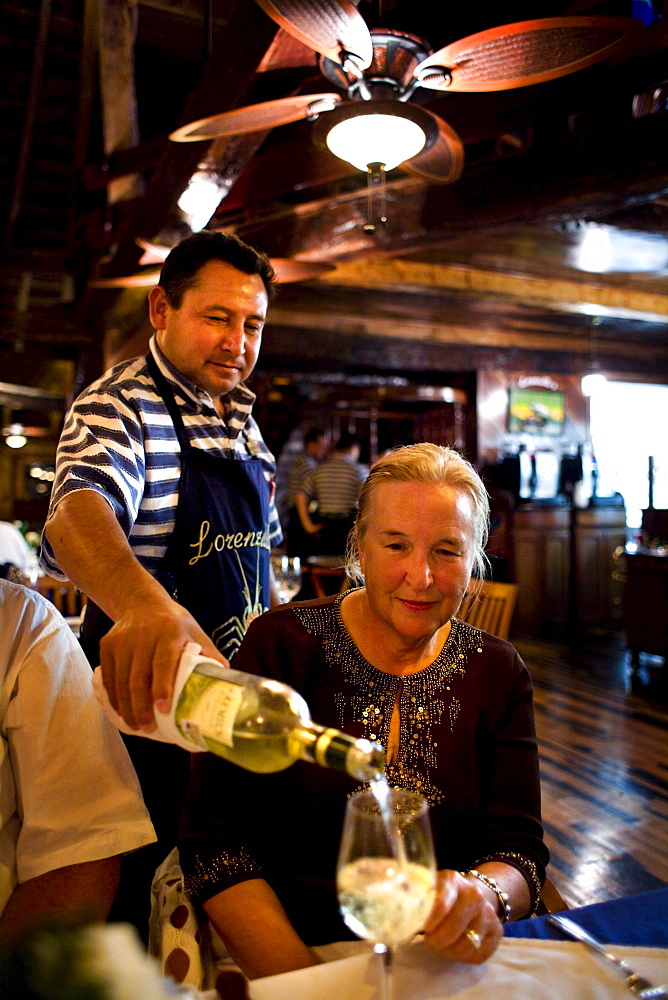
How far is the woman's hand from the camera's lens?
2.99ft

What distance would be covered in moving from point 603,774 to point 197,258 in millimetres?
3542

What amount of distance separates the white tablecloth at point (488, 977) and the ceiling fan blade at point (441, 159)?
2.51 metres

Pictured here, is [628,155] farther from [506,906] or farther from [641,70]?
[506,906]

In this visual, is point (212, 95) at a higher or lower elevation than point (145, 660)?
higher

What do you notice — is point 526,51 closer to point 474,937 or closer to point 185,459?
point 185,459

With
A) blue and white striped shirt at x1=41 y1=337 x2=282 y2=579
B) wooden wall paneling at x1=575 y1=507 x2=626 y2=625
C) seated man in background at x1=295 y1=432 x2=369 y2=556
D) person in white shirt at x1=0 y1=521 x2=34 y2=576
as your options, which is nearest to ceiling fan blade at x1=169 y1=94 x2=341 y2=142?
blue and white striped shirt at x1=41 y1=337 x2=282 y2=579

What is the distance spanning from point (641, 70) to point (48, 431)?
515 inches

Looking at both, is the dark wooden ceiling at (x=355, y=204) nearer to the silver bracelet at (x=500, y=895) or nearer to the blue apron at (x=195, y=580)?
the blue apron at (x=195, y=580)

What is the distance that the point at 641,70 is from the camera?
2.72 metres

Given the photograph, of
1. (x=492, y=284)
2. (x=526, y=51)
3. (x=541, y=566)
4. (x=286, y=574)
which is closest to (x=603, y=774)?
(x=286, y=574)

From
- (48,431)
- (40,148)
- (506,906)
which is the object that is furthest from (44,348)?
(506,906)

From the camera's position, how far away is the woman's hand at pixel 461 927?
2.99 feet

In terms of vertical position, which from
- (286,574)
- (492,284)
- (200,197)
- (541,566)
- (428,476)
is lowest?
(541,566)

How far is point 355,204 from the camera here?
4.14 meters
